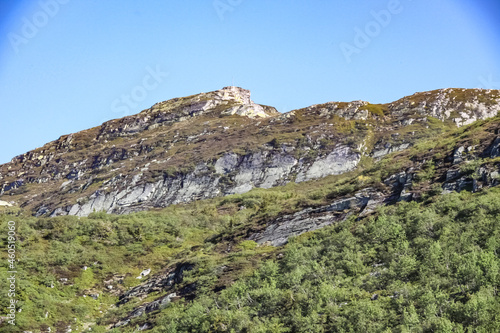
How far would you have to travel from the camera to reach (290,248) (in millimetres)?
38594

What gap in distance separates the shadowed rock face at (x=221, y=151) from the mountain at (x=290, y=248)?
0.80m

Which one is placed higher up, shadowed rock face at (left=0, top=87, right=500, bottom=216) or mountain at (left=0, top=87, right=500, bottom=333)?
shadowed rock face at (left=0, top=87, right=500, bottom=216)

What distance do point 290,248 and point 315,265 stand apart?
5839 mm

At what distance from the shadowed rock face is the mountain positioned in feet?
2.61

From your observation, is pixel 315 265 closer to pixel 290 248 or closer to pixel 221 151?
pixel 290 248

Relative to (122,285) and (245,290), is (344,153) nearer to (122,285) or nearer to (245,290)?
(122,285)

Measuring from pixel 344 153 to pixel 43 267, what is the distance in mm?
72032

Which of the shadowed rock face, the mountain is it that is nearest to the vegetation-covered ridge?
the mountain

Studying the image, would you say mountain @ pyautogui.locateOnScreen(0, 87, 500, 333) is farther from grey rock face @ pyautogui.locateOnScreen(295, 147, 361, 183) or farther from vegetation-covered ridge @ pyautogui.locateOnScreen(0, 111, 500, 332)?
grey rock face @ pyautogui.locateOnScreen(295, 147, 361, 183)

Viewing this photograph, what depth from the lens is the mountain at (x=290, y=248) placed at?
25.9 metres

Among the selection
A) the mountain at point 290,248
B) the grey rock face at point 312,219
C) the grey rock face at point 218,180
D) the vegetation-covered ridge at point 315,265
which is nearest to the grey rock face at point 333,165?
the grey rock face at point 218,180

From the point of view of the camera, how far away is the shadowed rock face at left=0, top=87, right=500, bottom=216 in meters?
100

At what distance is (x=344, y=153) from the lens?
331ft

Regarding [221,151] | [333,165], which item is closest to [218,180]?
[221,151]
